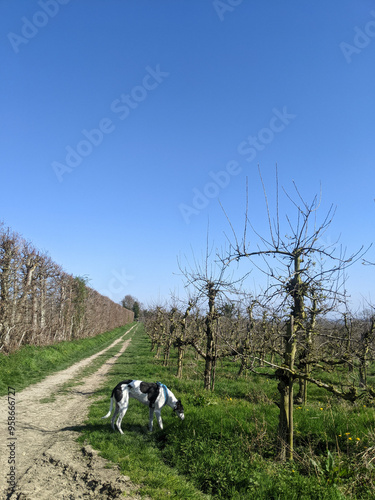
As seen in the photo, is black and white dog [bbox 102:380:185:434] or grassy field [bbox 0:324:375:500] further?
black and white dog [bbox 102:380:185:434]

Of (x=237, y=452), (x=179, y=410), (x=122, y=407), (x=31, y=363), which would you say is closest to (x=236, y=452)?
(x=237, y=452)

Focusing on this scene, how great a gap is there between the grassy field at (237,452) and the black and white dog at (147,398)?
12.1 inches

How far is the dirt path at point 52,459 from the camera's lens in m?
4.63

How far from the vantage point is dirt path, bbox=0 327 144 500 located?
4629mm

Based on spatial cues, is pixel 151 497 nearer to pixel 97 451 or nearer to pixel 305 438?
pixel 97 451

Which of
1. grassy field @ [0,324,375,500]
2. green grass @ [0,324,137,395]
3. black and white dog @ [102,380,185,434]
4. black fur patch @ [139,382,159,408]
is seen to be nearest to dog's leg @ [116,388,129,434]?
black and white dog @ [102,380,185,434]

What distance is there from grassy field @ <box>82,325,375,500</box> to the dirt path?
36cm

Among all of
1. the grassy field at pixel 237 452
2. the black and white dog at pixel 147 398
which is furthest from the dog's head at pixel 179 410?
the grassy field at pixel 237 452

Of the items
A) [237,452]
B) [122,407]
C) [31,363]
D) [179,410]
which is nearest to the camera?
[237,452]

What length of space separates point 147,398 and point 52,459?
2419mm

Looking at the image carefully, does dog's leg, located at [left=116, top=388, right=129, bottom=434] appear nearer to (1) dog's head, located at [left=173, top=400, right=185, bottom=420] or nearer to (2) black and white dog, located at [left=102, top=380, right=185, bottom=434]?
(2) black and white dog, located at [left=102, top=380, right=185, bottom=434]

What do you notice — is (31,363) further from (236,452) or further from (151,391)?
(236,452)

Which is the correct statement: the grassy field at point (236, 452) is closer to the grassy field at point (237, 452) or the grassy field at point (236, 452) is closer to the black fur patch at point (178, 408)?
the grassy field at point (237, 452)

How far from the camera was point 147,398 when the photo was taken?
7.53 m
